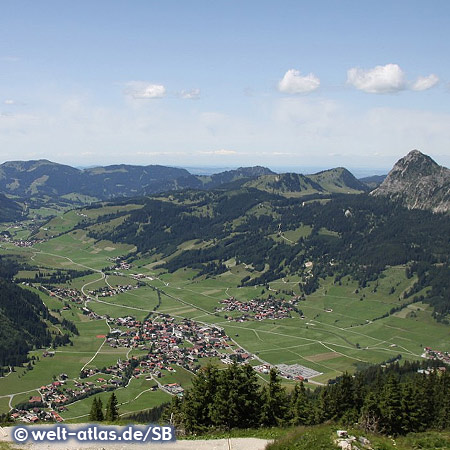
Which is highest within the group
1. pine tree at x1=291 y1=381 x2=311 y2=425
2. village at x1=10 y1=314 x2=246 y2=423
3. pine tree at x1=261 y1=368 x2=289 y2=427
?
pine tree at x1=261 y1=368 x2=289 y2=427

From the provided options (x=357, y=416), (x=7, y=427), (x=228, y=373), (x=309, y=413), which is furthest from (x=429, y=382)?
(x=7, y=427)

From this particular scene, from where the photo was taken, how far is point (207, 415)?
63.4 metres

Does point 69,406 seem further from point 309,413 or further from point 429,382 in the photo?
point 429,382

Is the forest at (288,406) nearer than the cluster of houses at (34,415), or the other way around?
the forest at (288,406)

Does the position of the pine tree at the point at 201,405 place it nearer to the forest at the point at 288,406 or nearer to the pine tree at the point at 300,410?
the forest at the point at 288,406

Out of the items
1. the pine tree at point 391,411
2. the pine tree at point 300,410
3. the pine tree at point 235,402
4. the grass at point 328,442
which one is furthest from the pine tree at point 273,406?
the grass at point 328,442

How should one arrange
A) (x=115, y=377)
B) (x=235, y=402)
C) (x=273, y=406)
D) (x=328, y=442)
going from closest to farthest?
(x=328, y=442), (x=235, y=402), (x=273, y=406), (x=115, y=377)

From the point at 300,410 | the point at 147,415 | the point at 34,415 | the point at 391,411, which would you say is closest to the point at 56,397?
the point at 34,415

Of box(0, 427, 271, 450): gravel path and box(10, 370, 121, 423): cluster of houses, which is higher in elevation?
box(0, 427, 271, 450): gravel path

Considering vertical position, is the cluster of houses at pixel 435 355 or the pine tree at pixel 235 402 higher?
the pine tree at pixel 235 402

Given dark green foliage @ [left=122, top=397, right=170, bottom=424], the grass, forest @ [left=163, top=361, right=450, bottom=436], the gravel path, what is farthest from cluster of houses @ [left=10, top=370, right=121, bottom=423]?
the grass

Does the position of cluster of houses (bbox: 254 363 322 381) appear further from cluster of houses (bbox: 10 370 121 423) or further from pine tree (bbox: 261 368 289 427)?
pine tree (bbox: 261 368 289 427)

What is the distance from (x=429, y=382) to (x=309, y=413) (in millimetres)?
32846

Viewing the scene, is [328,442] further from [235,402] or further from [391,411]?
[391,411]
